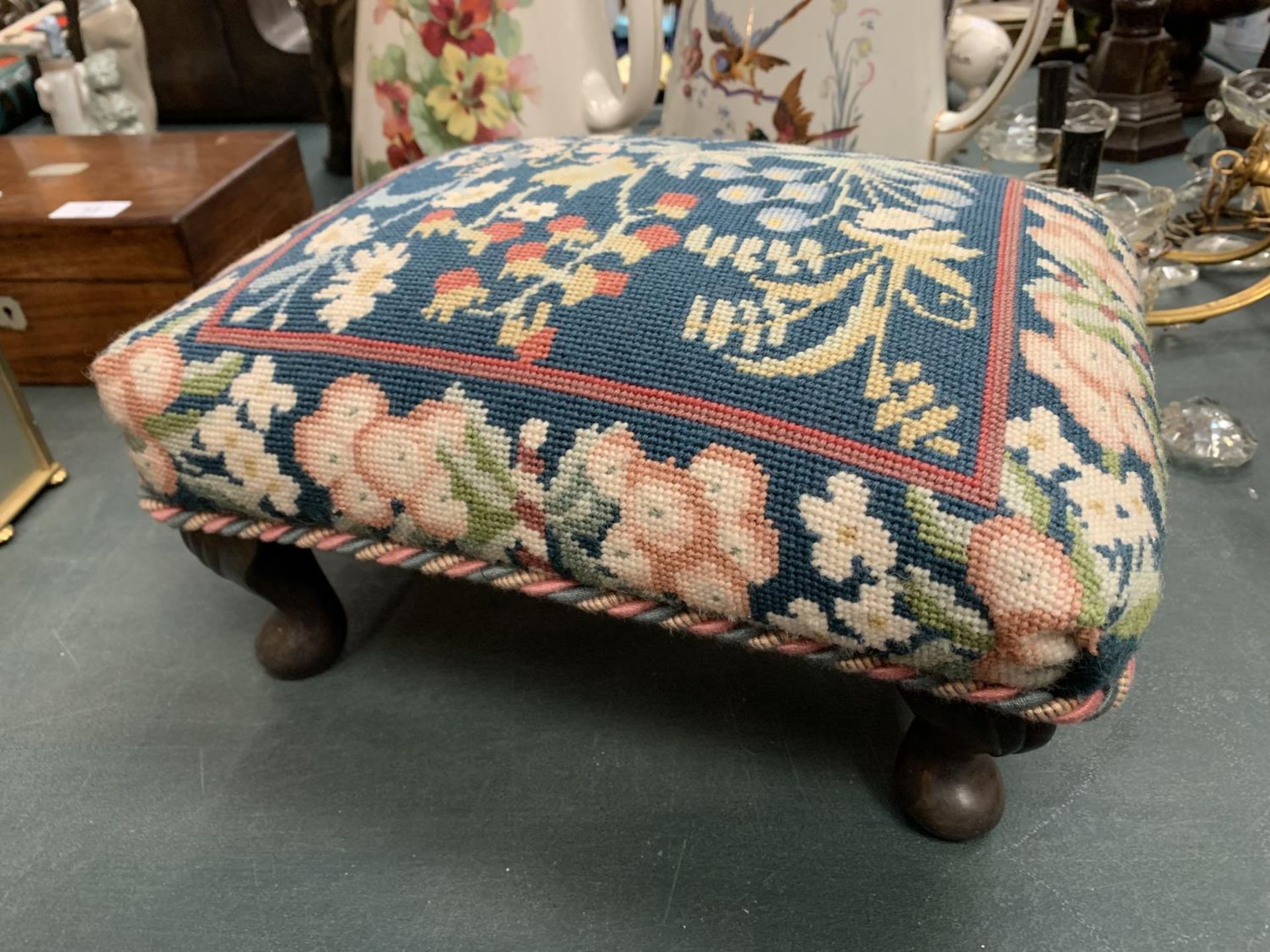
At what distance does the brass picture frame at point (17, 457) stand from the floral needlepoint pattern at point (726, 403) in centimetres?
37

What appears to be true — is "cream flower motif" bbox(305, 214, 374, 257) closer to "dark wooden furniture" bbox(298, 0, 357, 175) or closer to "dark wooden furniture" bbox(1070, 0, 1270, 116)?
"dark wooden furniture" bbox(298, 0, 357, 175)

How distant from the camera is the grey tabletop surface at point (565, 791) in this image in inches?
20.6

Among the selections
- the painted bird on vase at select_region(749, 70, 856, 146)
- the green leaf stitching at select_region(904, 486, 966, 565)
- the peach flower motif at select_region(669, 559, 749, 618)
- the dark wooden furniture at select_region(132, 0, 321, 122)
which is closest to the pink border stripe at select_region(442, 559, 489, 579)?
the peach flower motif at select_region(669, 559, 749, 618)

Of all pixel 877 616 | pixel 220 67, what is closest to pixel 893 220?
pixel 877 616

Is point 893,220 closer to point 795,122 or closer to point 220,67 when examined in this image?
point 795,122

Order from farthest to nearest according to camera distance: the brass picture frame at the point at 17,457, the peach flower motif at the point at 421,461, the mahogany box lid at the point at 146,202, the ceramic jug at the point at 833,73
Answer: the mahogany box lid at the point at 146,202 → the brass picture frame at the point at 17,457 → the ceramic jug at the point at 833,73 → the peach flower motif at the point at 421,461

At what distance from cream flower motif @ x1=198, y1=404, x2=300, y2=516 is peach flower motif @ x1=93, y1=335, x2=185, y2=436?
0.03 metres

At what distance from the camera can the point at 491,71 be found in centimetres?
79

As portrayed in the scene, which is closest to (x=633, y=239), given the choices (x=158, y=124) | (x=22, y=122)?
(x=158, y=124)

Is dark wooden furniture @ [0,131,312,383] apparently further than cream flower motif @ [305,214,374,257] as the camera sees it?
Yes

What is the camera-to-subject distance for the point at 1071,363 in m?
0.45

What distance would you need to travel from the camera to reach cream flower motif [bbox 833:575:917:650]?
1.35ft

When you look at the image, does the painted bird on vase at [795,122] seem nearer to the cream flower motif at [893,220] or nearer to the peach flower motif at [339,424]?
the cream flower motif at [893,220]

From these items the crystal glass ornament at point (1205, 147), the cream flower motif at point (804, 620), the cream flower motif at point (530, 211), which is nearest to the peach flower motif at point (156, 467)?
the cream flower motif at point (530, 211)
